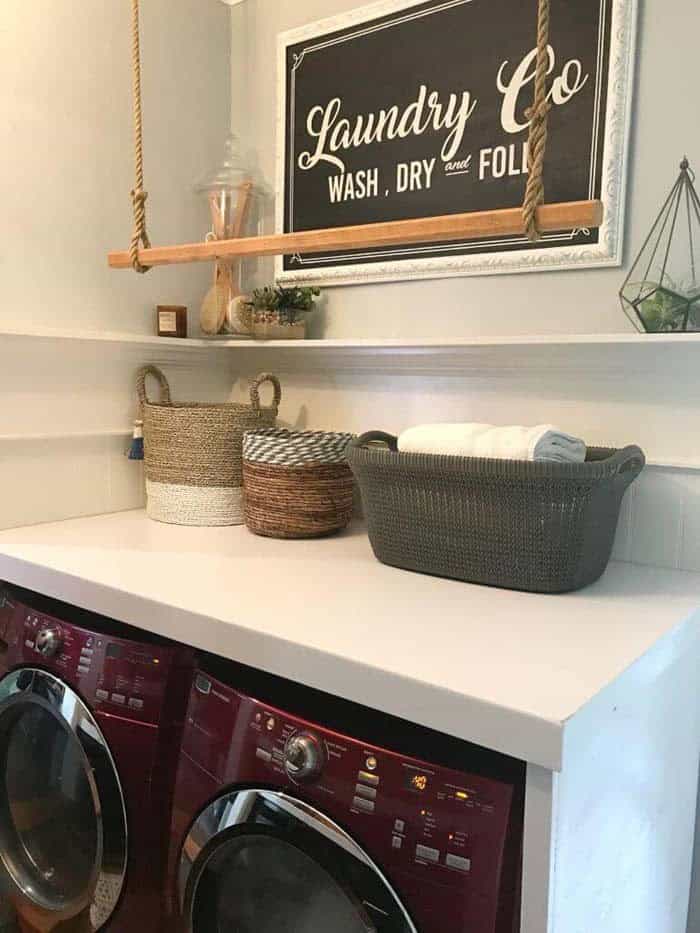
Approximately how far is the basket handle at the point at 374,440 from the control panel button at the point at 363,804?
2.11 ft

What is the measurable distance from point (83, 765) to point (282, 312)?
1004mm

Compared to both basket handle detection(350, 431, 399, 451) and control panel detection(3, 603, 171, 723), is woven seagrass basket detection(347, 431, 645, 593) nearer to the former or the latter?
basket handle detection(350, 431, 399, 451)

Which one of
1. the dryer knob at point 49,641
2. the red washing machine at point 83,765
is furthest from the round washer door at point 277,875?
the dryer knob at point 49,641

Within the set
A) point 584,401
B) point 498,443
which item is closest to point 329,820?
point 498,443

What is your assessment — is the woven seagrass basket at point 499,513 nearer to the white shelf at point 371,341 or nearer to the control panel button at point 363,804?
the white shelf at point 371,341

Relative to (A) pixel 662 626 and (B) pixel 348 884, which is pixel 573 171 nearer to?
(A) pixel 662 626

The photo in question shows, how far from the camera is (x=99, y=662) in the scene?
1.28m

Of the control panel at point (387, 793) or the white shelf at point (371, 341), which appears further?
the white shelf at point (371, 341)

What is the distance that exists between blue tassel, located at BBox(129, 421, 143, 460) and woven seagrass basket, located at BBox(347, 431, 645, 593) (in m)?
0.66

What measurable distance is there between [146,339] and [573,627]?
3.80ft

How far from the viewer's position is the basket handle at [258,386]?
1740 mm

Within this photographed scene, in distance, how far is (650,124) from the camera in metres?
1.36

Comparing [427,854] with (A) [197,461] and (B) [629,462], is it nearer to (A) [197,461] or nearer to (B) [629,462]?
(B) [629,462]

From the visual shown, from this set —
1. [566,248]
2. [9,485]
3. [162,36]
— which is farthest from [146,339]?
[566,248]
